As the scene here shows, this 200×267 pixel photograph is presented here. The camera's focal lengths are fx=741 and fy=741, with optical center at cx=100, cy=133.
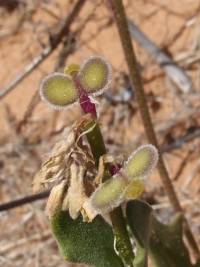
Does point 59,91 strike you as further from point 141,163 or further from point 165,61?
point 165,61

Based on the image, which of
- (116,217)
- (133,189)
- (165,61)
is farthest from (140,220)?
(165,61)

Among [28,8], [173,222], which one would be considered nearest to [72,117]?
[28,8]

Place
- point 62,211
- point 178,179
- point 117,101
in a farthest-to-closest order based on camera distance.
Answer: point 117,101 → point 178,179 → point 62,211

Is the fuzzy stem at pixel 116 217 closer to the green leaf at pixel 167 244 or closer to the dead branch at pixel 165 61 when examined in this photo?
the green leaf at pixel 167 244

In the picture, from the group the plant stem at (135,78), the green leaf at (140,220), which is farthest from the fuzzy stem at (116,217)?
the plant stem at (135,78)

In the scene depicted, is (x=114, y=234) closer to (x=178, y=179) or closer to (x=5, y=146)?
(x=178, y=179)

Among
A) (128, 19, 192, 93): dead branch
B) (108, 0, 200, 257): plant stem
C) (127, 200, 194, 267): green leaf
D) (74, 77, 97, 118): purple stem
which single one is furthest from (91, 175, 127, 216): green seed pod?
(128, 19, 192, 93): dead branch
